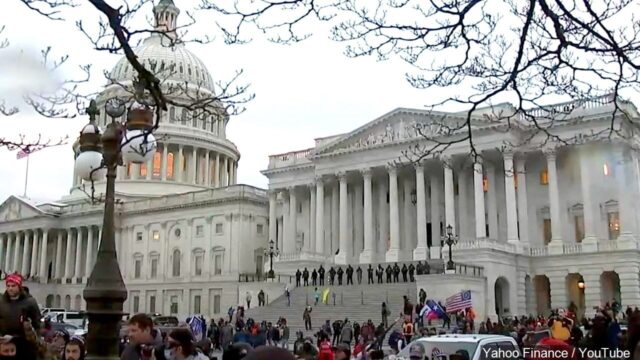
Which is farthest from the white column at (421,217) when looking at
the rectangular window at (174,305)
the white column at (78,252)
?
the white column at (78,252)

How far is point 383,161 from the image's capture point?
203 ft

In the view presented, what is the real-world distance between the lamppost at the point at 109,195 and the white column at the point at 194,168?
86.1m

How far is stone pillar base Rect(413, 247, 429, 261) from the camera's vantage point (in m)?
58.4

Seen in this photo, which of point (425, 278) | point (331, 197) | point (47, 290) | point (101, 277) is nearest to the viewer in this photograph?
point (101, 277)

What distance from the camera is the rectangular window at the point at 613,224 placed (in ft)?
178

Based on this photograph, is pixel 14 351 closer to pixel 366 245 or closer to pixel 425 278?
pixel 425 278

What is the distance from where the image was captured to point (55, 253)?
9412cm

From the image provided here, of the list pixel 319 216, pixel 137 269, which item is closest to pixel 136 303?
pixel 137 269

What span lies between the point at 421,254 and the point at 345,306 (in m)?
12.3

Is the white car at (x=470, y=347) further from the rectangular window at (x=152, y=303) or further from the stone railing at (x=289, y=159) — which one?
the rectangular window at (x=152, y=303)

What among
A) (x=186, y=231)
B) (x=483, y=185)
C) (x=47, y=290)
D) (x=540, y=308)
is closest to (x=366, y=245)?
(x=483, y=185)

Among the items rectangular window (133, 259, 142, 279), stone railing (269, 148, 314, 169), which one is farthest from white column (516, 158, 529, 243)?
rectangular window (133, 259, 142, 279)

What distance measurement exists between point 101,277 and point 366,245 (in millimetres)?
54437

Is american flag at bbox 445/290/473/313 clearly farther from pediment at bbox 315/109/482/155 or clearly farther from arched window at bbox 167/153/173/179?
arched window at bbox 167/153/173/179
